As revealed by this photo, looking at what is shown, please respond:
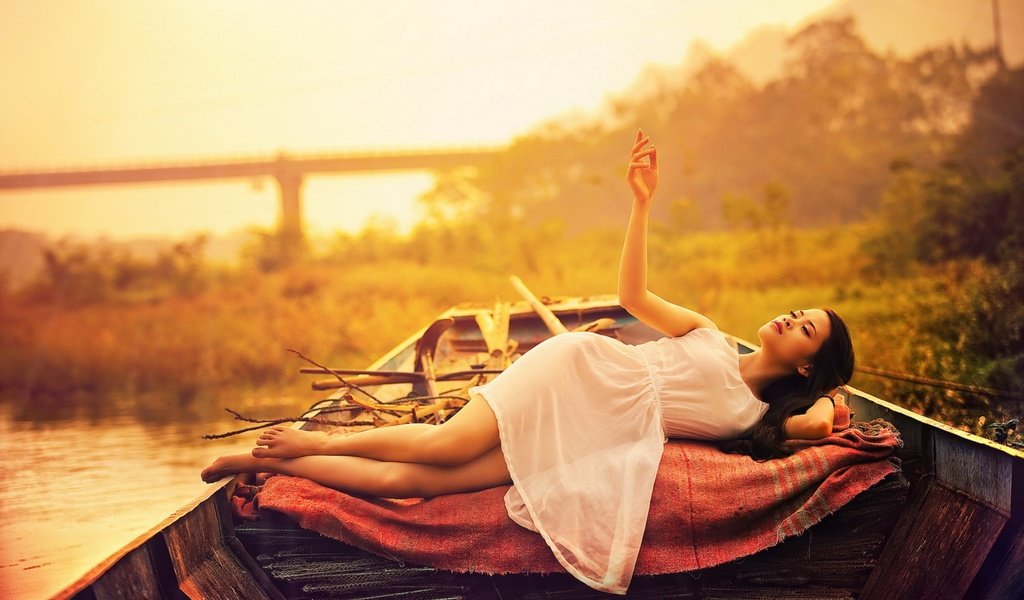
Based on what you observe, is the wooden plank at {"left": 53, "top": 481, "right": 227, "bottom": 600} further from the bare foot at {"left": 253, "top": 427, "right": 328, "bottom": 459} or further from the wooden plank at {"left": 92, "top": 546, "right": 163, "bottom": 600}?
the bare foot at {"left": 253, "top": 427, "right": 328, "bottom": 459}

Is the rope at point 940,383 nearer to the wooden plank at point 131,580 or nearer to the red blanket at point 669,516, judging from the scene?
the red blanket at point 669,516

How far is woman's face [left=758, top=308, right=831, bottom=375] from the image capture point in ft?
8.58

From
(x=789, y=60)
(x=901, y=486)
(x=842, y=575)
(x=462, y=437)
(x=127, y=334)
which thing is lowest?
(x=127, y=334)

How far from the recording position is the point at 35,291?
47.1ft

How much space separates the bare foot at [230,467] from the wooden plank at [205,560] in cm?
17

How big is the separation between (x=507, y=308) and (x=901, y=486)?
267 centimetres

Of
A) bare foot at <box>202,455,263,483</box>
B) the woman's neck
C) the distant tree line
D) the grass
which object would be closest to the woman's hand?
the woman's neck

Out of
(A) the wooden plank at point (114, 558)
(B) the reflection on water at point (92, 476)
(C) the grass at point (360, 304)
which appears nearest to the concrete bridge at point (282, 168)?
(C) the grass at point (360, 304)

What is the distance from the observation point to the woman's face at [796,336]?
8.58 ft

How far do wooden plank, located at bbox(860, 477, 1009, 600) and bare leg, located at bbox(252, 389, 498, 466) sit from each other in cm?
109

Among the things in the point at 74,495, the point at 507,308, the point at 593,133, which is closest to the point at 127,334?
the point at 74,495

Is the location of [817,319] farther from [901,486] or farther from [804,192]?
[804,192]

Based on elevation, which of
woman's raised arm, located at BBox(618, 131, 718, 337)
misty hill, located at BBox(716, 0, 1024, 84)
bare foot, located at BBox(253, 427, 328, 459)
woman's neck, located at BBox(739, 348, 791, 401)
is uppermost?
misty hill, located at BBox(716, 0, 1024, 84)

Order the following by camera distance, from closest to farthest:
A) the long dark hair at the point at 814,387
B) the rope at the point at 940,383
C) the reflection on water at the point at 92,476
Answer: the long dark hair at the point at 814,387, the rope at the point at 940,383, the reflection on water at the point at 92,476
